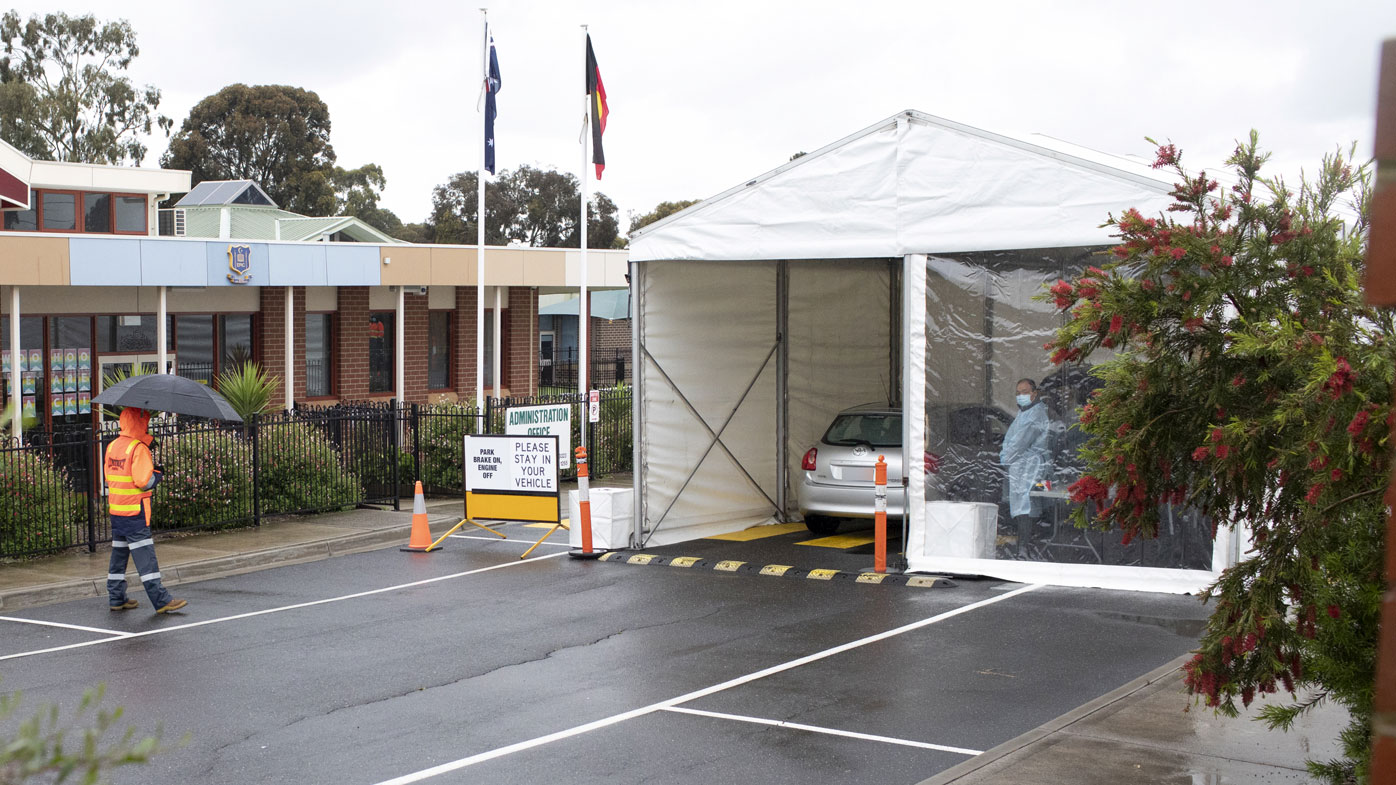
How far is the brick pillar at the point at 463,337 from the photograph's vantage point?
94.4 ft

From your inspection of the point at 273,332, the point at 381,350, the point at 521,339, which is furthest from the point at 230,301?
the point at 521,339

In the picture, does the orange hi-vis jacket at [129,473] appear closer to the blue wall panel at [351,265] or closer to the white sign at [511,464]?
the white sign at [511,464]

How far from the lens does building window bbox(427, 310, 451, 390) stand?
93.6ft

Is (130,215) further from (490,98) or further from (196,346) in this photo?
(490,98)

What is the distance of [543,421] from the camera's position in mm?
19391

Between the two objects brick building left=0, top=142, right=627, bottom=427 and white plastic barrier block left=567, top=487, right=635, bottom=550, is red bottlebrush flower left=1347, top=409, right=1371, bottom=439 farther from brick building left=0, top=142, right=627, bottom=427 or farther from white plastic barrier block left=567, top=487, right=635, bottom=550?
brick building left=0, top=142, right=627, bottom=427

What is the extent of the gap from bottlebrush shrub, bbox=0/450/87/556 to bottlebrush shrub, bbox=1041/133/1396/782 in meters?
11.3

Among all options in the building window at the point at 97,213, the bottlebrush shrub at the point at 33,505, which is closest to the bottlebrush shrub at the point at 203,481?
the bottlebrush shrub at the point at 33,505

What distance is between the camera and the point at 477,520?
1631 centimetres

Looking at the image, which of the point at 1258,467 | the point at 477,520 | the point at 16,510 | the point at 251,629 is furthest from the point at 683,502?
→ the point at 1258,467

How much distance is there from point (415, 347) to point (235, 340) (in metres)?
3.72

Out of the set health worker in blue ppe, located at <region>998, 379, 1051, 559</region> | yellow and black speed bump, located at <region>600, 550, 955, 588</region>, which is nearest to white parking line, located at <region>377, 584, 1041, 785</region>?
yellow and black speed bump, located at <region>600, 550, 955, 588</region>

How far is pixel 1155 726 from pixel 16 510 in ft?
37.7

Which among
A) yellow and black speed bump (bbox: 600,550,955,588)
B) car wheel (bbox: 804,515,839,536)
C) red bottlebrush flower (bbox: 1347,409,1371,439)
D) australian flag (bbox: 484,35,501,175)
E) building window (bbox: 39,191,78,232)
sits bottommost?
yellow and black speed bump (bbox: 600,550,955,588)
